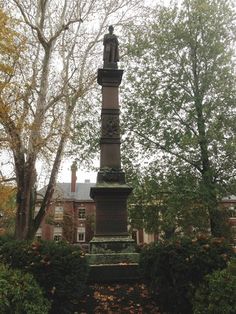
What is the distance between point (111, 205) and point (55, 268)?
3.88 metres

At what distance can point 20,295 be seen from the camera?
5023 millimetres

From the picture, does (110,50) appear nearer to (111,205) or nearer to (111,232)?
(111,205)

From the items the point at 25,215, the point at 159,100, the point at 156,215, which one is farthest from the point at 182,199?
the point at 25,215

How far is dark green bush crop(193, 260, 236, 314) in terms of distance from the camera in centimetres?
509

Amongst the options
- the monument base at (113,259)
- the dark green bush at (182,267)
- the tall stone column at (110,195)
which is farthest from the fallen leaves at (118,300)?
the tall stone column at (110,195)

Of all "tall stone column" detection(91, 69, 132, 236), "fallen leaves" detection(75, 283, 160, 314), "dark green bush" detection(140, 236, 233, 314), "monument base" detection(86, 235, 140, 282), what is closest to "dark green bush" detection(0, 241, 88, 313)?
"fallen leaves" detection(75, 283, 160, 314)

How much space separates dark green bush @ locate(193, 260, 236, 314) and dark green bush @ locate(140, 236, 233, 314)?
300mm

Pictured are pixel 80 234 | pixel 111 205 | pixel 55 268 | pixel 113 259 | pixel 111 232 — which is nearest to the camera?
pixel 55 268

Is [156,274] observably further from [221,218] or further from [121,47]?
[121,47]

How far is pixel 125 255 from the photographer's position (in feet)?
29.6

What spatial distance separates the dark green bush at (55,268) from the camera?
5.89 meters

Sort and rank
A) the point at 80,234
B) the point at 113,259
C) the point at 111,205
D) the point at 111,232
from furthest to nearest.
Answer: the point at 80,234, the point at 111,205, the point at 111,232, the point at 113,259

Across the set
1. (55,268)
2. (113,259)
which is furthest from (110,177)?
(55,268)

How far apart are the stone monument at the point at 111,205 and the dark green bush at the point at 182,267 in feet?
5.91
